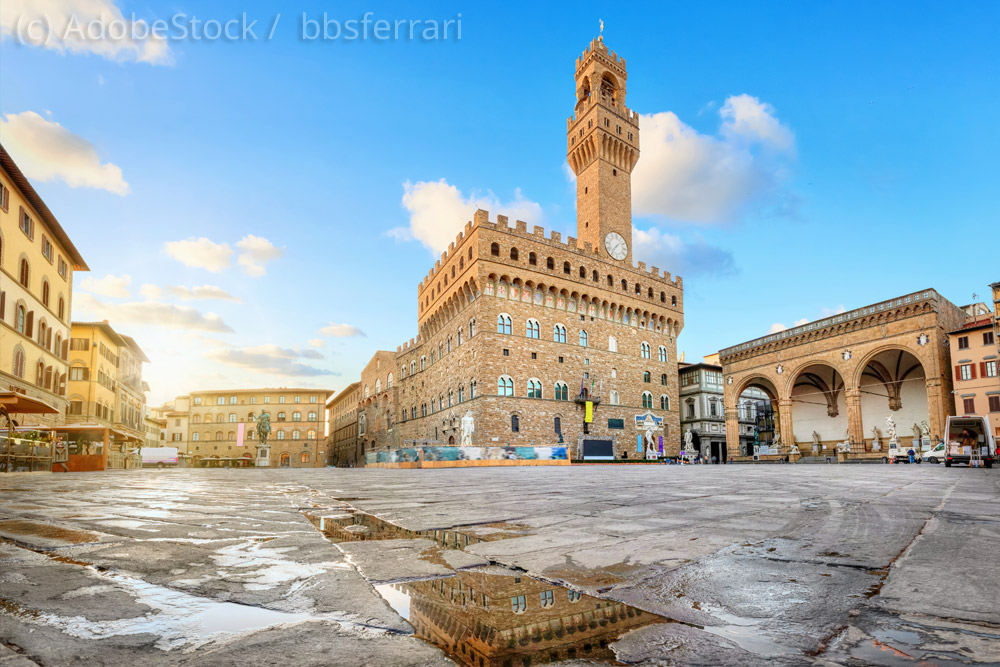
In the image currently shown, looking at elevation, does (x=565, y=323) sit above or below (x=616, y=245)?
below

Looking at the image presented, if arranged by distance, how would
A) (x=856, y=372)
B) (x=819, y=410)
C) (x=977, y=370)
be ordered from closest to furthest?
(x=977, y=370) < (x=856, y=372) < (x=819, y=410)

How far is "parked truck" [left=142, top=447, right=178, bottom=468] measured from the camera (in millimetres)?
38781

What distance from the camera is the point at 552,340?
37.8m

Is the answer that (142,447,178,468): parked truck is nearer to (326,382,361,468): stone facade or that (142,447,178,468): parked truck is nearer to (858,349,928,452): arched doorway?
(326,382,361,468): stone facade

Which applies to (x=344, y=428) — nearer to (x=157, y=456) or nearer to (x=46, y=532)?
(x=157, y=456)

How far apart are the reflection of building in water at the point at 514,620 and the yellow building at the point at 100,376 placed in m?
37.8

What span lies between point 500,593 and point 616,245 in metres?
41.7

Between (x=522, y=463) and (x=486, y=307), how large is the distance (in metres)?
9.92

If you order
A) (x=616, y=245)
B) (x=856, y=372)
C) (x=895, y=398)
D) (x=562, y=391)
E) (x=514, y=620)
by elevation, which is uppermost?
(x=616, y=245)

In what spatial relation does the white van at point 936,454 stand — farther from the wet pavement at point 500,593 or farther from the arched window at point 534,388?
the wet pavement at point 500,593

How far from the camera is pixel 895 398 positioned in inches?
1431

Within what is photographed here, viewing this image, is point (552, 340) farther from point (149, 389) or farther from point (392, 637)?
point (149, 389)

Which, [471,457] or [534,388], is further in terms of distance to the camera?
[534,388]

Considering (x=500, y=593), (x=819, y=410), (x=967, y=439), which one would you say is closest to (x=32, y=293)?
(x=500, y=593)
